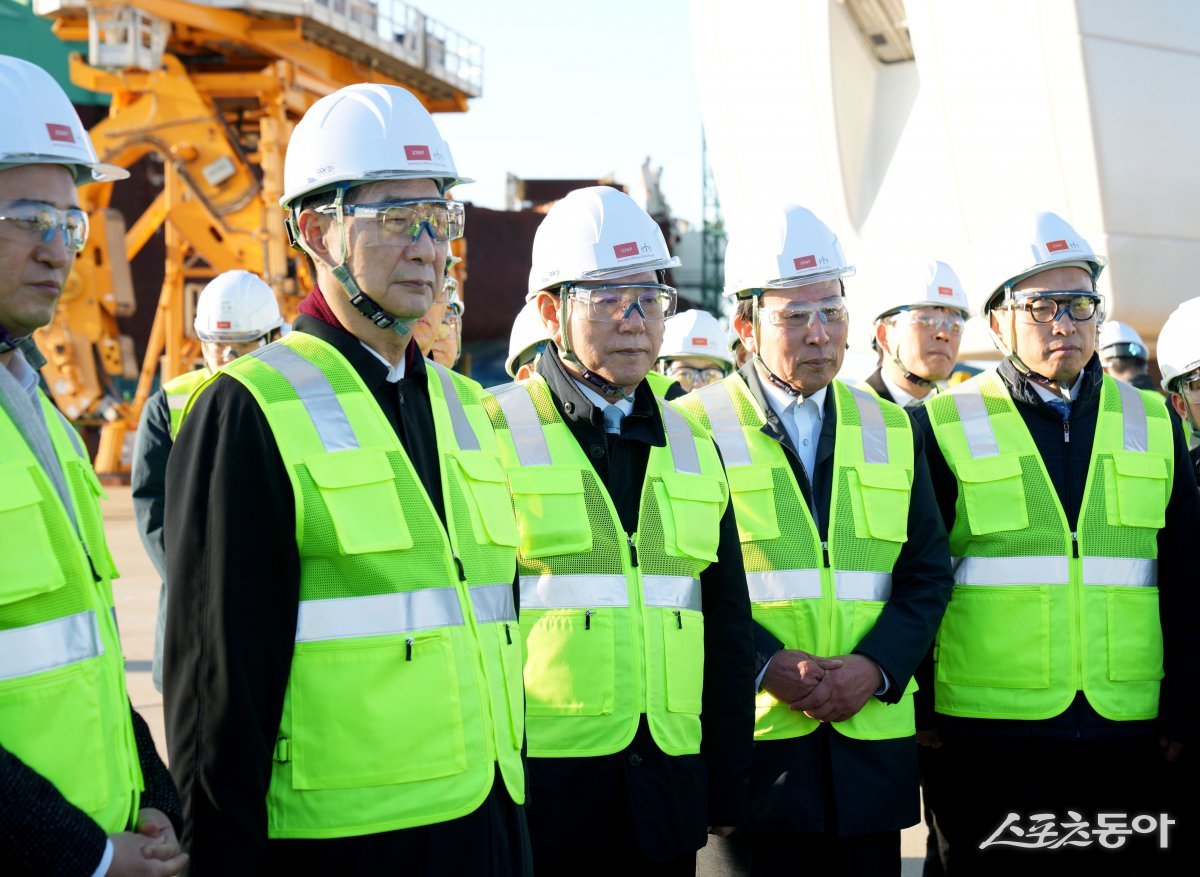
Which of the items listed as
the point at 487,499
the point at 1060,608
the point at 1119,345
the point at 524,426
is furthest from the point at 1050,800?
the point at 1119,345

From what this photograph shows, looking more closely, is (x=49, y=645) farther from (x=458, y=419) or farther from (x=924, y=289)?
(x=924, y=289)

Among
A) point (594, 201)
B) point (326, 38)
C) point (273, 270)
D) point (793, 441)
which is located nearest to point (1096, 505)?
point (793, 441)

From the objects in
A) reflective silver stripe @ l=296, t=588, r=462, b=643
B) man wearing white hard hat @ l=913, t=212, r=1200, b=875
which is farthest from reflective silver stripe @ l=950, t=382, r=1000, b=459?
reflective silver stripe @ l=296, t=588, r=462, b=643

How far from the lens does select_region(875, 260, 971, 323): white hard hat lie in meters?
6.40

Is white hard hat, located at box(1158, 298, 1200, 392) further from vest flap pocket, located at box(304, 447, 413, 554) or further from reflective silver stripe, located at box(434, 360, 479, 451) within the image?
vest flap pocket, located at box(304, 447, 413, 554)

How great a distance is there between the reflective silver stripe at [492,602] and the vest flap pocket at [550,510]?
0.53 metres

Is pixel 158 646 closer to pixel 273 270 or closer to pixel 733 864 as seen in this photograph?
pixel 733 864

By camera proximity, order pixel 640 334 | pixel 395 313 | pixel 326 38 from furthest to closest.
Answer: pixel 326 38 < pixel 640 334 < pixel 395 313

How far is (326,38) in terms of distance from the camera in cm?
2516

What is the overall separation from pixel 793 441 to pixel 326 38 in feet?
75.9

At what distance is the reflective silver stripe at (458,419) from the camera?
281 cm

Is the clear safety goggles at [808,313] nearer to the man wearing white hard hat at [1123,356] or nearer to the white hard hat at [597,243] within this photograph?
the white hard hat at [597,243]

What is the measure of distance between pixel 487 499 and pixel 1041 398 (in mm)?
2239

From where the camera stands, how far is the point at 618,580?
3.37m
